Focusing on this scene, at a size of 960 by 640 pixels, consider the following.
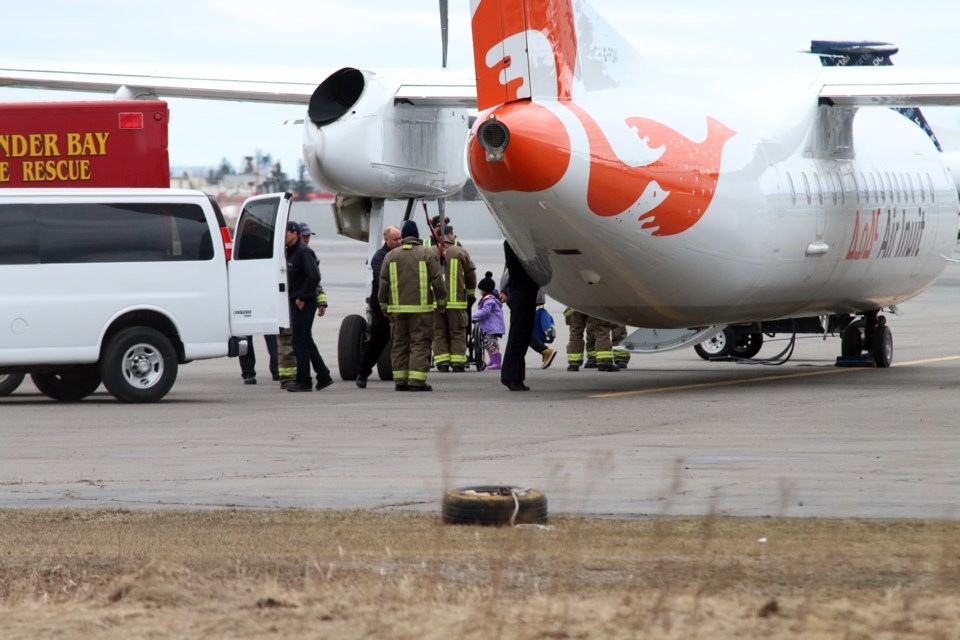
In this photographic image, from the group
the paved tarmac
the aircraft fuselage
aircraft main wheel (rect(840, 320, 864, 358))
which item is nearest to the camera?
the paved tarmac

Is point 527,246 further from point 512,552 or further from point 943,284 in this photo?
point 943,284

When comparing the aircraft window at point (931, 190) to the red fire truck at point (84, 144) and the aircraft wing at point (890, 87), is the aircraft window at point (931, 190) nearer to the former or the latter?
the aircraft wing at point (890, 87)

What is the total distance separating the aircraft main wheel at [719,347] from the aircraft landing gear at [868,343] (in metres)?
1.71

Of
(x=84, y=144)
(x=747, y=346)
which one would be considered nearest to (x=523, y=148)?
(x=84, y=144)

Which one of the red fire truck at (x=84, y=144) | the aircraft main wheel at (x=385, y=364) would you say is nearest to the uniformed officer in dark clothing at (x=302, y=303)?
the aircraft main wheel at (x=385, y=364)

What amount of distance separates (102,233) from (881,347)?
11.1 meters

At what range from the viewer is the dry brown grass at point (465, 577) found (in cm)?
563

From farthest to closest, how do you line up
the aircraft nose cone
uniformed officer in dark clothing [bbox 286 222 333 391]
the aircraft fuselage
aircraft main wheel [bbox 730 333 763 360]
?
aircraft main wheel [bbox 730 333 763 360] → uniformed officer in dark clothing [bbox 286 222 333 391] → the aircraft fuselage → the aircraft nose cone

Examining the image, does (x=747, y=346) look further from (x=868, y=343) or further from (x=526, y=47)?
(x=526, y=47)

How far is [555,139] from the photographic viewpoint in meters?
14.0

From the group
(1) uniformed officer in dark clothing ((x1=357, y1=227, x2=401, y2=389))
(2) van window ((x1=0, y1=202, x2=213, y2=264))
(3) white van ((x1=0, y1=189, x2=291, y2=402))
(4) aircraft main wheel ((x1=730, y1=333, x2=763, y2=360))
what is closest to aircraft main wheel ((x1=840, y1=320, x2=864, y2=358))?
(4) aircraft main wheel ((x1=730, y1=333, x2=763, y2=360))

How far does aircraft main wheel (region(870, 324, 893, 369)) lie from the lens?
67.5ft

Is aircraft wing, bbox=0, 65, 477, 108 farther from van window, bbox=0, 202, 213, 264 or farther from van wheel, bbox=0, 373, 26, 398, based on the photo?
van window, bbox=0, 202, 213, 264

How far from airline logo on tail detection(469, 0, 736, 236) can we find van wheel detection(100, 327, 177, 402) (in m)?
4.05
